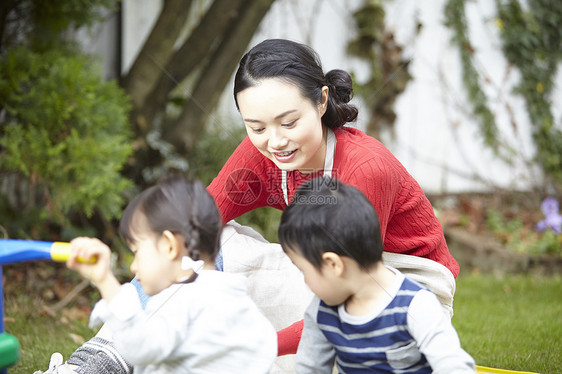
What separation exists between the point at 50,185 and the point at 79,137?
0.27 metres

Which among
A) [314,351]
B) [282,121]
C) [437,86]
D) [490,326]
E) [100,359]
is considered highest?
[437,86]

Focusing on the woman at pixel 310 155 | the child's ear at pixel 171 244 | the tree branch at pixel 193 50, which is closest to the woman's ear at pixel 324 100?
the woman at pixel 310 155

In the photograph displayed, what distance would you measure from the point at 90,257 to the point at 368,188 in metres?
0.74

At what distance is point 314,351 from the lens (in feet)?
5.04

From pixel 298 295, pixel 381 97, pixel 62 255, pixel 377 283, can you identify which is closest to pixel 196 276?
pixel 62 255

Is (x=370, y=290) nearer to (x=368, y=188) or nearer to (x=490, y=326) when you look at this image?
(x=368, y=188)

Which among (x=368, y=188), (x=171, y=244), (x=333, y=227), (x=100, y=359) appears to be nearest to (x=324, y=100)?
(x=368, y=188)

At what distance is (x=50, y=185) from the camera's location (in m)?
3.00

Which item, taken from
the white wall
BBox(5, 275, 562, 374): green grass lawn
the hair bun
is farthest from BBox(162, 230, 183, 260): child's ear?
the white wall

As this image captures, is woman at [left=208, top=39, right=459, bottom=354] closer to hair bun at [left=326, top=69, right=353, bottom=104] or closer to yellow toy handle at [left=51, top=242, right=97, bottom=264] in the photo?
hair bun at [left=326, top=69, right=353, bottom=104]

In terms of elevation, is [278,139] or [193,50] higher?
[193,50]

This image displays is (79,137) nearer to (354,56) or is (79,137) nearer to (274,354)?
(274,354)

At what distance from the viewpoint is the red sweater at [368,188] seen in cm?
170

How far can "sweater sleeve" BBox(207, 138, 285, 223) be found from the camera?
1979mm
